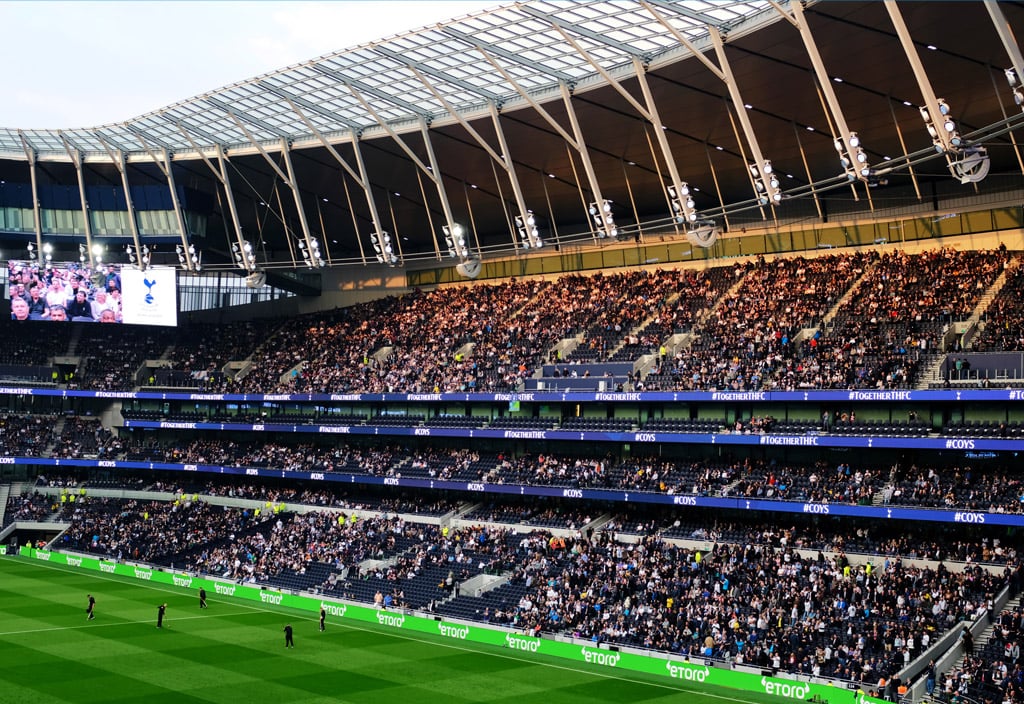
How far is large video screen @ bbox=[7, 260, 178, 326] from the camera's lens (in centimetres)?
6394

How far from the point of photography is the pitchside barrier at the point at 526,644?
99.8 ft

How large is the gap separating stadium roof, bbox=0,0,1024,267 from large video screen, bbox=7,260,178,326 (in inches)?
183

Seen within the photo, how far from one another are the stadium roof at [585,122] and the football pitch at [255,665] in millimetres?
18880

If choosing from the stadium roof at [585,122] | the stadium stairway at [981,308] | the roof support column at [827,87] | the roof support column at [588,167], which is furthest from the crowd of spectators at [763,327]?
the roof support column at [827,87]

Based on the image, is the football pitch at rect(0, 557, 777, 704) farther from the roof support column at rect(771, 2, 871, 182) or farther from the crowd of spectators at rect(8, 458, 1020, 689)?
the roof support column at rect(771, 2, 871, 182)

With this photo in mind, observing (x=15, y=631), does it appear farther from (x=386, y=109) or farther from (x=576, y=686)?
(x=386, y=109)

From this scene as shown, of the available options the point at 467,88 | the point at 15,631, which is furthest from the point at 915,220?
the point at 15,631

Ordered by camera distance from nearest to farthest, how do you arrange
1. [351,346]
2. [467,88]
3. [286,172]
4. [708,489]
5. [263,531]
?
[708,489], [467,88], [263,531], [286,172], [351,346]

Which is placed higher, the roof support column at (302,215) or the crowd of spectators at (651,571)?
the roof support column at (302,215)

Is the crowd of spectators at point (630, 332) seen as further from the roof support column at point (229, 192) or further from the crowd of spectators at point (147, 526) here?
the crowd of spectators at point (147, 526)

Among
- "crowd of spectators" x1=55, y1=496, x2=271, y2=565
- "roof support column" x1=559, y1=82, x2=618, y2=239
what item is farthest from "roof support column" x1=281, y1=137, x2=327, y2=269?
"roof support column" x1=559, y1=82, x2=618, y2=239

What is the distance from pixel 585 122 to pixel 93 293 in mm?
33423

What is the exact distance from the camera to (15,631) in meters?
36.4

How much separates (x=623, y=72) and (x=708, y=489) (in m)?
17.3
